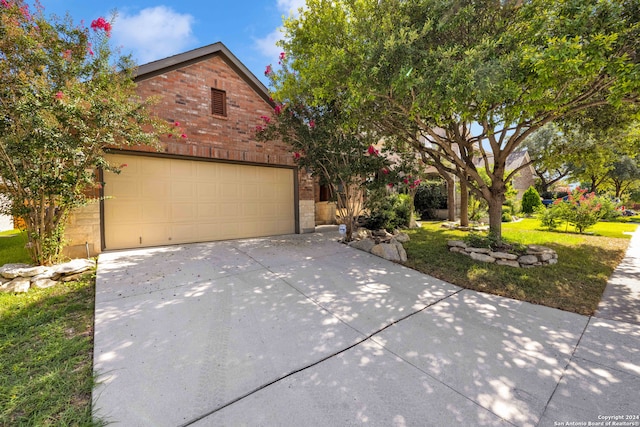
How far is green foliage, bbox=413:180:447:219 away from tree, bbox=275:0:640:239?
9.00 metres

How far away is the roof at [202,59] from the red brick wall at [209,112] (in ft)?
0.30

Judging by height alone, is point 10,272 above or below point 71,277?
above

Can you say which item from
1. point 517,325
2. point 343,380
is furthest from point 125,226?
point 517,325

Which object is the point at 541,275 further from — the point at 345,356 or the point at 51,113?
the point at 51,113

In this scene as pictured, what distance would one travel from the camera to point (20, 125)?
430cm

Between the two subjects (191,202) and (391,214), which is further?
(391,214)

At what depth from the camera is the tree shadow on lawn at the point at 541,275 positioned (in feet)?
13.5

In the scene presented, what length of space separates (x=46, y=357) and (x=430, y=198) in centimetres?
1567

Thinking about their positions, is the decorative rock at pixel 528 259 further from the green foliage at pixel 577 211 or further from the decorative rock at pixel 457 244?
the green foliage at pixel 577 211

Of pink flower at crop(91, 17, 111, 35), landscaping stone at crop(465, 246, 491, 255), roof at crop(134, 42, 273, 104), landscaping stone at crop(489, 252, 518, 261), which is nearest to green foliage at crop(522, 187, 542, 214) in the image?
landscaping stone at crop(465, 246, 491, 255)

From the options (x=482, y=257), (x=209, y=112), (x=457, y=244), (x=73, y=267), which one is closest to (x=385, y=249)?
(x=457, y=244)

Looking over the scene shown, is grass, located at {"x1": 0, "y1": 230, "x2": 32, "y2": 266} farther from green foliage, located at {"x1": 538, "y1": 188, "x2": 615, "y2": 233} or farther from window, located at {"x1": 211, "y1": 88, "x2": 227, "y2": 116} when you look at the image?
green foliage, located at {"x1": 538, "y1": 188, "x2": 615, "y2": 233}

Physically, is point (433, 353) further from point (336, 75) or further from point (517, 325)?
point (336, 75)

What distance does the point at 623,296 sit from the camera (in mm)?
4141
